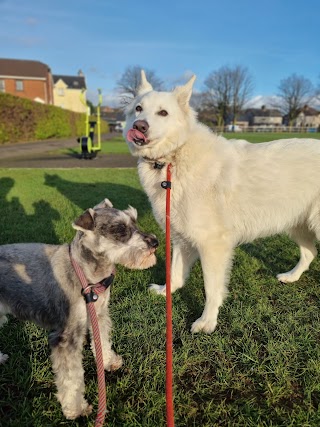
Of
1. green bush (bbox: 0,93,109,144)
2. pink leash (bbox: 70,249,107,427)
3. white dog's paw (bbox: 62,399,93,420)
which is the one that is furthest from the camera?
green bush (bbox: 0,93,109,144)

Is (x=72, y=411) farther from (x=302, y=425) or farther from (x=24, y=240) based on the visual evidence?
(x=24, y=240)

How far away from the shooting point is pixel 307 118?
106938 mm

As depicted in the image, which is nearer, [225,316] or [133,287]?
[225,316]

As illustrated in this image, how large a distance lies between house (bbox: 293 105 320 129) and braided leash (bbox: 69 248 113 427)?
109475 mm

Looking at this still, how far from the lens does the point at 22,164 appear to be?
14.9 meters

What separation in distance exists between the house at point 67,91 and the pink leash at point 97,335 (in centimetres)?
8344

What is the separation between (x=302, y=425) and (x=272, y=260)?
3165 millimetres

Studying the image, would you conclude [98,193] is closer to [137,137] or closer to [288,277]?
[137,137]

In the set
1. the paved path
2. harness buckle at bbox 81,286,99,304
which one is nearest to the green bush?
the paved path

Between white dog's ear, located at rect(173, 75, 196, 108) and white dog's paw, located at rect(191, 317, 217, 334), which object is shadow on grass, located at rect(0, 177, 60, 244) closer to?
white dog's paw, located at rect(191, 317, 217, 334)

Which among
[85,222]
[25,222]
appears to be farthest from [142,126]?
[25,222]

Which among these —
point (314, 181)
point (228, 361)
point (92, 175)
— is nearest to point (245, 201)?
point (314, 181)

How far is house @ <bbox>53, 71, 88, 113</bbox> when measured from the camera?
3228 inches

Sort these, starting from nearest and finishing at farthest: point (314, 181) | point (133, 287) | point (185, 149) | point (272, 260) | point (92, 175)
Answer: point (185, 149) → point (314, 181) → point (133, 287) → point (272, 260) → point (92, 175)
